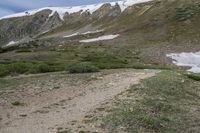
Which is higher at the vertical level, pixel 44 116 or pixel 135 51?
pixel 44 116

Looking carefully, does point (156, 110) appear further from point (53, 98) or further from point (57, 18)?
point (57, 18)

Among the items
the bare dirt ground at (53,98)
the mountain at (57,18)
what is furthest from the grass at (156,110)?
the mountain at (57,18)

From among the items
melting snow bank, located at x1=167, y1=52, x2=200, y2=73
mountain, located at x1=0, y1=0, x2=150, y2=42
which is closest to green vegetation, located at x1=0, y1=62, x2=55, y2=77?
melting snow bank, located at x1=167, y1=52, x2=200, y2=73

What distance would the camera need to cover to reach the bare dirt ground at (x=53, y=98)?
20.1 metres

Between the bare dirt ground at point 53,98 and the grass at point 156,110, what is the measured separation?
4.65 feet

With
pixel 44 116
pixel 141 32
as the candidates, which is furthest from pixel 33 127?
pixel 141 32

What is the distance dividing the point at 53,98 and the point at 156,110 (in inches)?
246

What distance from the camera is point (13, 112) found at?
22.5m

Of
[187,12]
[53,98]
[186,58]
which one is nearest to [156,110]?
[53,98]

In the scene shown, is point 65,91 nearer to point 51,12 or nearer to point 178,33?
point 178,33

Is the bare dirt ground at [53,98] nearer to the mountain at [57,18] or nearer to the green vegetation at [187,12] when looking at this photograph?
the green vegetation at [187,12]

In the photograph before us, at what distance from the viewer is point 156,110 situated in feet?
73.1

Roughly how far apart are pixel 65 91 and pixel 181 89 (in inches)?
276

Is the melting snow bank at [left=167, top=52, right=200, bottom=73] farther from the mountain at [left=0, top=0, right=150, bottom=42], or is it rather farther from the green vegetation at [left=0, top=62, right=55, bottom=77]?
the mountain at [left=0, top=0, right=150, bottom=42]
